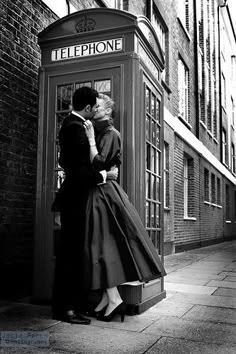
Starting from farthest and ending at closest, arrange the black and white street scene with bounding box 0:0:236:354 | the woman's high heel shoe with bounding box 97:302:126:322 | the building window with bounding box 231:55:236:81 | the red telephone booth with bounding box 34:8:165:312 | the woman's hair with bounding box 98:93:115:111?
the building window with bounding box 231:55:236:81, the red telephone booth with bounding box 34:8:165:312, the woman's hair with bounding box 98:93:115:111, the woman's high heel shoe with bounding box 97:302:126:322, the black and white street scene with bounding box 0:0:236:354

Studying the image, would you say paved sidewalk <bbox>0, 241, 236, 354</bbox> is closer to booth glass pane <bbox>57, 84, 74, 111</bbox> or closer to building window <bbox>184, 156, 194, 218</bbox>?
booth glass pane <bbox>57, 84, 74, 111</bbox>

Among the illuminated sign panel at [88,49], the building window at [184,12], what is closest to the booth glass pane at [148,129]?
the illuminated sign panel at [88,49]

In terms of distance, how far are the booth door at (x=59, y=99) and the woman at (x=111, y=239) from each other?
74 centimetres

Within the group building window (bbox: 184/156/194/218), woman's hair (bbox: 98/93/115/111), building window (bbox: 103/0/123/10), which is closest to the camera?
woman's hair (bbox: 98/93/115/111)

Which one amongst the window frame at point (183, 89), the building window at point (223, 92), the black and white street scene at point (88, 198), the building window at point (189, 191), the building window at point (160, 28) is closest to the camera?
the black and white street scene at point (88, 198)

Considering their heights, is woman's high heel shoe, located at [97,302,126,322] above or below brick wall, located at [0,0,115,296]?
below

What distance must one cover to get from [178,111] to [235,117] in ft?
55.4

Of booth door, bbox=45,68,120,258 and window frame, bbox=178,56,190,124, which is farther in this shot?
window frame, bbox=178,56,190,124

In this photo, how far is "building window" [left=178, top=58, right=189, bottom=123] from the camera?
14016 mm

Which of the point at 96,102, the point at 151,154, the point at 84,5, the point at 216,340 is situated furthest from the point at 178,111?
the point at 216,340

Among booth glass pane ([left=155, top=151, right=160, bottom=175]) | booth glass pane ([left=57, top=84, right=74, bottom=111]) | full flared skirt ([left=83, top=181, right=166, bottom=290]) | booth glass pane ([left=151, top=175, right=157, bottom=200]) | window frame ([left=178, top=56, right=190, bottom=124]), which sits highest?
window frame ([left=178, top=56, right=190, bottom=124])

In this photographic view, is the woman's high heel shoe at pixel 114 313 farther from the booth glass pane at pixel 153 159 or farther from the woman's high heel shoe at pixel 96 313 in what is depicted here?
the booth glass pane at pixel 153 159

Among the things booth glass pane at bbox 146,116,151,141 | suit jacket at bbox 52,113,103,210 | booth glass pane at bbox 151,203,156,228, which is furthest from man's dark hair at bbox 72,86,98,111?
booth glass pane at bbox 151,203,156,228

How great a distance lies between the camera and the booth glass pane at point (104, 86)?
4.53 meters
